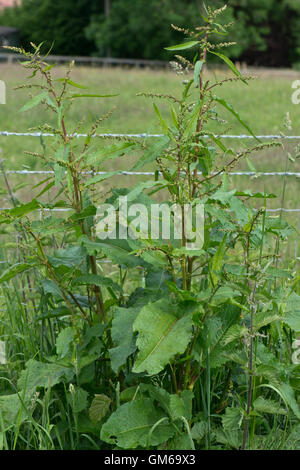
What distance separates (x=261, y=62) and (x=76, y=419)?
125 ft

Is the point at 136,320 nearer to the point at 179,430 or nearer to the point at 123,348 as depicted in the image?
the point at 123,348

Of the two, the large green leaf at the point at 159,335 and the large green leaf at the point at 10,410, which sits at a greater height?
the large green leaf at the point at 159,335

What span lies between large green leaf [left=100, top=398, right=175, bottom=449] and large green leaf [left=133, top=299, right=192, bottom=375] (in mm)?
269

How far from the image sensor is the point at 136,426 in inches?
80.4

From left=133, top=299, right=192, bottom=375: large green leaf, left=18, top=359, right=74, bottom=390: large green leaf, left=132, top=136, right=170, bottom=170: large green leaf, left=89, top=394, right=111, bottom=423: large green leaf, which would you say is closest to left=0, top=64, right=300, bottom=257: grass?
left=132, top=136, right=170, bottom=170: large green leaf

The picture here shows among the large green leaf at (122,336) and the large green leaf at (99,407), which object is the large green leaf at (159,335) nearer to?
the large green leaf at (122,336)

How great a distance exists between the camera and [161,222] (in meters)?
2.12

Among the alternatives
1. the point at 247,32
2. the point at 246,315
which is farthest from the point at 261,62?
the point at 246,315

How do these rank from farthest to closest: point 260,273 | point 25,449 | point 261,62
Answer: point 261,62 → point 25,449 → point 260,273

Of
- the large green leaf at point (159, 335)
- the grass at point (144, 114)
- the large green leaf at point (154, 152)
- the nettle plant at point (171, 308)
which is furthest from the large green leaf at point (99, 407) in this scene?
the grass at point (144, 114)

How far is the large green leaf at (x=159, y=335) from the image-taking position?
1.83 metres

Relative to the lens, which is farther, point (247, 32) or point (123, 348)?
point (247, 32)

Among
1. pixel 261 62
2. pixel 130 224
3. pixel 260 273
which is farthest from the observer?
pixel 261 62

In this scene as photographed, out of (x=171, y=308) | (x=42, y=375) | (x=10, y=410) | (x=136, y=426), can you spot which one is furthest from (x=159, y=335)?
(x=10, y=410)
